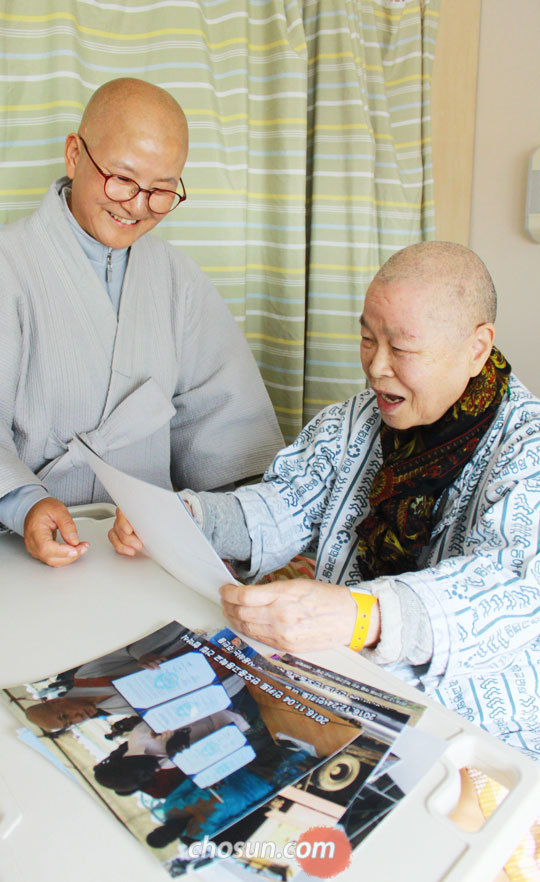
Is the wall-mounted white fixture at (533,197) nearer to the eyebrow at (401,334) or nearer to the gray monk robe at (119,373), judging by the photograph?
the gray monk robe at (119,373)

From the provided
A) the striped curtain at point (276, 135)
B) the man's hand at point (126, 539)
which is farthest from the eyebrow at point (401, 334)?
the striped curtain at point (276, 135)

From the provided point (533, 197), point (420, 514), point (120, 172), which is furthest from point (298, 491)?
point (533, 197)

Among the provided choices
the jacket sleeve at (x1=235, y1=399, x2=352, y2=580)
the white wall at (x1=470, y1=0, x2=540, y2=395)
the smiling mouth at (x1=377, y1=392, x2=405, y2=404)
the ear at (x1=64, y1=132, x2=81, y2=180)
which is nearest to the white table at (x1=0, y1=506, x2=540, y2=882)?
the jacket sleeve at (x1=235, y1=399, x2=352, y2=580)

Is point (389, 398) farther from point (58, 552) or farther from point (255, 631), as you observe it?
point (58, 552)

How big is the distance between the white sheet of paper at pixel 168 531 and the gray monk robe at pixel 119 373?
0.30m

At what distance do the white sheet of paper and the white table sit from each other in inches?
1.8

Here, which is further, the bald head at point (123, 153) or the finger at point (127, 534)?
the bald head at point (123, 153)

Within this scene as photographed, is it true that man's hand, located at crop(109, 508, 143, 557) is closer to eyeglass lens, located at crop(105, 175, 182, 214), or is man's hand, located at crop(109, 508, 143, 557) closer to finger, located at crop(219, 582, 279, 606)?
finger, located at crop(219, 582, 279, 606)

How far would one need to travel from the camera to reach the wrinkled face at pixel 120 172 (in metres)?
1.41

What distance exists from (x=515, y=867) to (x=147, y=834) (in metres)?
0.48

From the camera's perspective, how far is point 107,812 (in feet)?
2.01

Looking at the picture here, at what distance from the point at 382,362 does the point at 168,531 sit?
1.37ft

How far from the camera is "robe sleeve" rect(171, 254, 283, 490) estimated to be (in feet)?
5.74

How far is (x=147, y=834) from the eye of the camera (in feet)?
1.90
